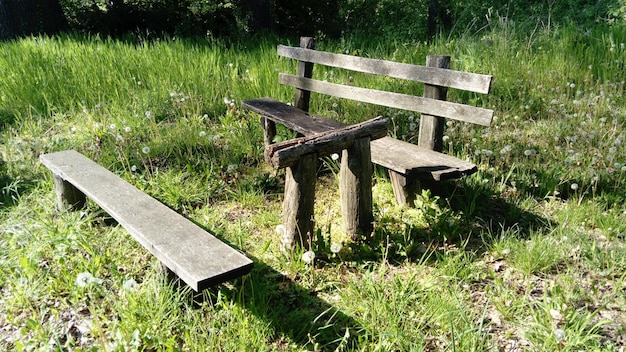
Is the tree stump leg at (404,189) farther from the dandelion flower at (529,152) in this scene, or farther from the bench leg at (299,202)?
the dandelion flower at (529,152)

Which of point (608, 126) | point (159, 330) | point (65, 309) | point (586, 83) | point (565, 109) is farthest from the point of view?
point (586, 83)

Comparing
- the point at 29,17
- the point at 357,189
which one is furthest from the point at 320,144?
the point at 29,17

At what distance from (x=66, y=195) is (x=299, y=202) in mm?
Answer: 1936

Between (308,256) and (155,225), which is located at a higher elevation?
(155,225)

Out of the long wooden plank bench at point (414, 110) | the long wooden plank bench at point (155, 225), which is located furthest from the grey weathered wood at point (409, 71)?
the long wooden plank bench at point (155, 225)

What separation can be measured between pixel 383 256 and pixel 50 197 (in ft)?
9.14

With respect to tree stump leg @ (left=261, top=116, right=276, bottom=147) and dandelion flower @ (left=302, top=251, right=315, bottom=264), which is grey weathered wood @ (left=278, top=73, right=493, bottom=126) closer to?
tree stump leg @ (left=261, top=116, right=276, bottom=147)

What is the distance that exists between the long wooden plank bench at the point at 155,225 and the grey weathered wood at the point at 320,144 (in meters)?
0.57

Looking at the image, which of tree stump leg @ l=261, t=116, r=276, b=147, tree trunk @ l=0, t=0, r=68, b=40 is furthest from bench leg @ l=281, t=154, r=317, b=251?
tree trunk @ l=0, t=0, r=68, b=40

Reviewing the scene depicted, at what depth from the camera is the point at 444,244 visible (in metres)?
3.42

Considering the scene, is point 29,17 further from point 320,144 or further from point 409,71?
point 320,144

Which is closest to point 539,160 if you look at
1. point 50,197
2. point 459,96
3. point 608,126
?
point 608,126

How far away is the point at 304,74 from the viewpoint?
209 inches

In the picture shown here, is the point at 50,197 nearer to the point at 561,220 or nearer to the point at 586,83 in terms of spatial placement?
the point at 561,220
